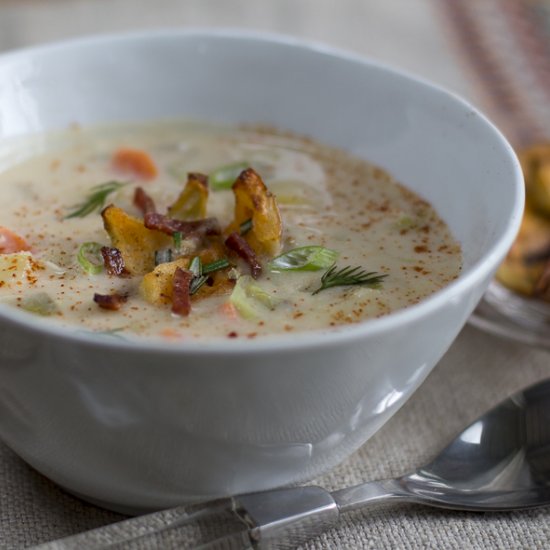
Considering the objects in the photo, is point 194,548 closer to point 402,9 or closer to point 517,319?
point 517,319

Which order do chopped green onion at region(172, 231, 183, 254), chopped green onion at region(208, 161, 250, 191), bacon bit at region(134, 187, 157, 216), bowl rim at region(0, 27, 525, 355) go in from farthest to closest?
chopped green onion at region(208, 161, 250, 191) < bacon bit at region(134, 187, 157, 216) < chopped green onion at region(172, 231, 183, 254) < bowl rim at region(0, 27, 525, 355)

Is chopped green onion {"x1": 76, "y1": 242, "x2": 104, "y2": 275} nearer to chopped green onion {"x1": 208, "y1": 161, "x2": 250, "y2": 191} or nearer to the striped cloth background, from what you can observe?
chopped green onion {"x1": 208, "y1": 161, "x2": 250, "y2": 191}

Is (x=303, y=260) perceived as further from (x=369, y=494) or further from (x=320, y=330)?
(x=369, y=494)

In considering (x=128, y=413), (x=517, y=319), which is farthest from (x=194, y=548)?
(x=517, y=319)

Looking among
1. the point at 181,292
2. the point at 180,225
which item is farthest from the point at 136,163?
the point at 181,292

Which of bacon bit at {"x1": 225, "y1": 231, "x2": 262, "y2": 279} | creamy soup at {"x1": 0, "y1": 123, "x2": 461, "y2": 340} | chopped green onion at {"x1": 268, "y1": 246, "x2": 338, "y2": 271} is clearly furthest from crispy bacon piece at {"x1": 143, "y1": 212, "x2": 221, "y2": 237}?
chopped green onion at {"x1": 268, "y1": 246, "x2": 338, "y2": 271}
